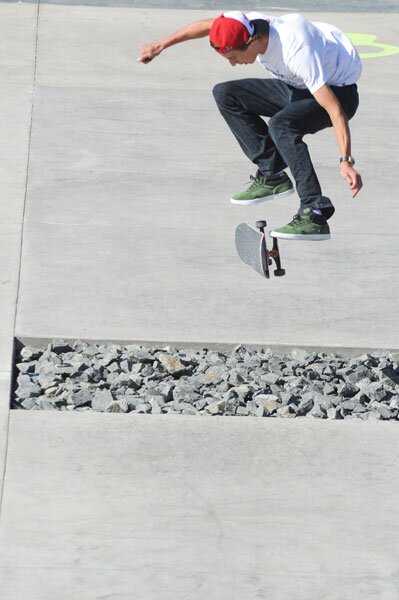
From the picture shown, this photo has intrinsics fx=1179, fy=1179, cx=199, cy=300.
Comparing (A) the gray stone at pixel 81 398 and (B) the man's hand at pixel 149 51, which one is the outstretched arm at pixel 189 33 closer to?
(B) the man's hand at pixel 149 51

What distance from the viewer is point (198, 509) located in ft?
20.1

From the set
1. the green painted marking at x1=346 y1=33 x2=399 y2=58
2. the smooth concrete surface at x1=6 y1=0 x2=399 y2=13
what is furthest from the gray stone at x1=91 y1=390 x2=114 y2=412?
the smooth concrete surface at x1=6 y1=0 x2=399 y2=13

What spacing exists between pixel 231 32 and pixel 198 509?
113 inches

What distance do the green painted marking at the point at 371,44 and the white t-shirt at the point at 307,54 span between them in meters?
7.73

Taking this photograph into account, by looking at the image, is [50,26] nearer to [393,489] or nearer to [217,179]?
[217,179]

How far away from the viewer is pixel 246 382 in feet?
26.1

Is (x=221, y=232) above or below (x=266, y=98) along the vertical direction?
below

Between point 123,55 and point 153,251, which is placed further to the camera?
point 123,55

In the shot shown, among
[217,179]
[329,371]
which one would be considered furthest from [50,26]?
[329,371]

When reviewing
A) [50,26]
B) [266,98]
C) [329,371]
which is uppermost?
[266,98]

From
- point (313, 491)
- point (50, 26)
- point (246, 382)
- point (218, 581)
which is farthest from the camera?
point (50, 26)

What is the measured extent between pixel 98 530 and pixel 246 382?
232 cm

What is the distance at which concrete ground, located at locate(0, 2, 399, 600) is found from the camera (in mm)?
5703

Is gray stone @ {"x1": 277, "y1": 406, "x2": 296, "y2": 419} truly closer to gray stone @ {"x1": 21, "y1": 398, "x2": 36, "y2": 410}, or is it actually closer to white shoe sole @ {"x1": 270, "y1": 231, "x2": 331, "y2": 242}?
white shoe sole @ {"x1": 270, "y1": 231, "x2": 331, "y2": 242}
